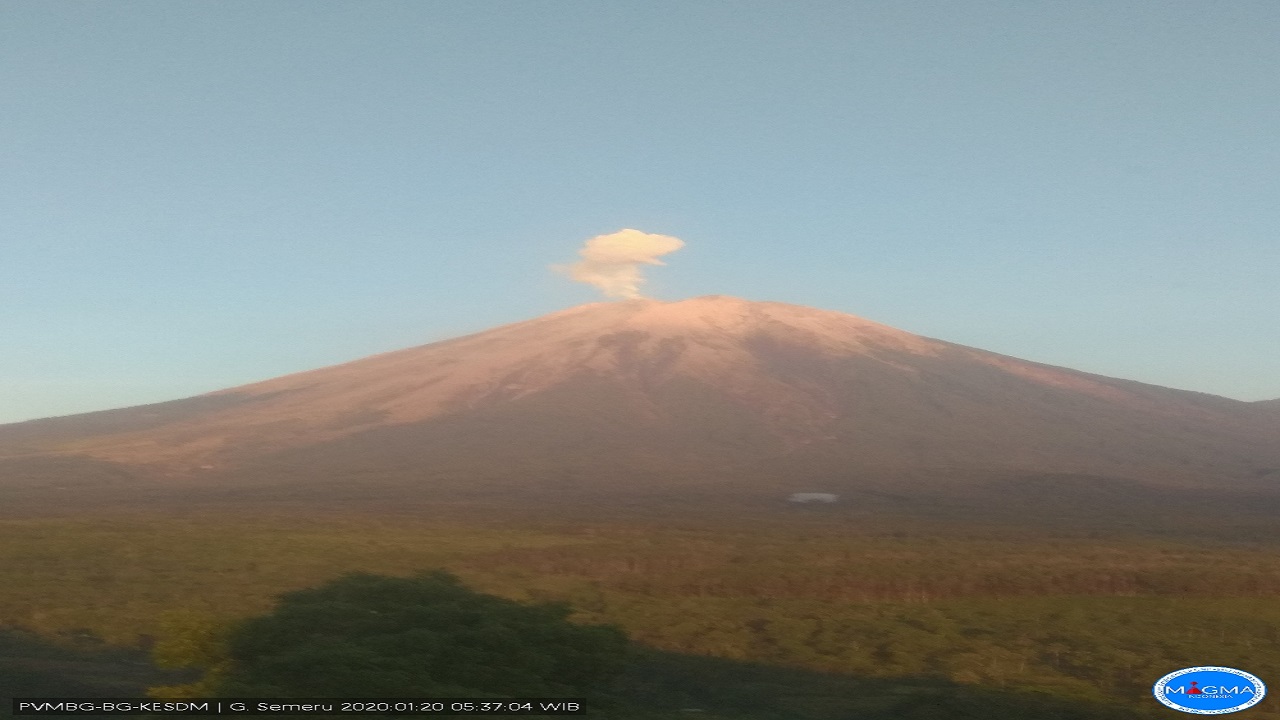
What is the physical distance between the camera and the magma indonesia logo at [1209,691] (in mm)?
18502

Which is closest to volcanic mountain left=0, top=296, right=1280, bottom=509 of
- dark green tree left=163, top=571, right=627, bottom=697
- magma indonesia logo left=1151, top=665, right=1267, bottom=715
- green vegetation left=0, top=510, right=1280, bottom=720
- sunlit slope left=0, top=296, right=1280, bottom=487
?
sunlit slope left=0, top=296, right=1280, bottom=487

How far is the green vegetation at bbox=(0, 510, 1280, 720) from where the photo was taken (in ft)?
72.6

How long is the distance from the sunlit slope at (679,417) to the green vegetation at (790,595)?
44.5 meters

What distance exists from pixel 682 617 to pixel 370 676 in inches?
646

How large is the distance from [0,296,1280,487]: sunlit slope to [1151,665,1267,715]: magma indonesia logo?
232ft

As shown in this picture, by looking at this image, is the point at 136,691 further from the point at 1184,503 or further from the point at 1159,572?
the point at 1184,503

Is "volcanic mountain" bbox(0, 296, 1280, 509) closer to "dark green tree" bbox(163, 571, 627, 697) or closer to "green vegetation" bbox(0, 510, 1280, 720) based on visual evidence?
"green vegetation" bbox(0, 510, 1280, 720)

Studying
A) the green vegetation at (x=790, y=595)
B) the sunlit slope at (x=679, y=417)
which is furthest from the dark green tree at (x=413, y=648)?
the sunlit slope at (x=679, y=417)

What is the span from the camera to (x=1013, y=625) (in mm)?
29047

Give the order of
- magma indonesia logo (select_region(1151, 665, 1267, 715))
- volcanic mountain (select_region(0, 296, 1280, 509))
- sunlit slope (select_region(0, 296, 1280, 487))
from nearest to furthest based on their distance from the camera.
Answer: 1. magma indonesia logo (select_region(1151, 665, 1267, 715))
2. volcanic mountain (select_region(0, 296, 1280, 509))
3. sunlit slope (select_region(0, 296, 1280, 487))

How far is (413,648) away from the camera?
16.0 meters

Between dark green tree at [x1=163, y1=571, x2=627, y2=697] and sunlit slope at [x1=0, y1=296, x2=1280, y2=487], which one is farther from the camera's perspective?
sunlit slope at [x1=0, y1=296, x2=1280, y2=487]

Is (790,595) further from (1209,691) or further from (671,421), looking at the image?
(671,421)

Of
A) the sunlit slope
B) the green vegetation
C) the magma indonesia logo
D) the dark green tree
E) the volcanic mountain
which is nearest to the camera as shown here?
the dark green tree
